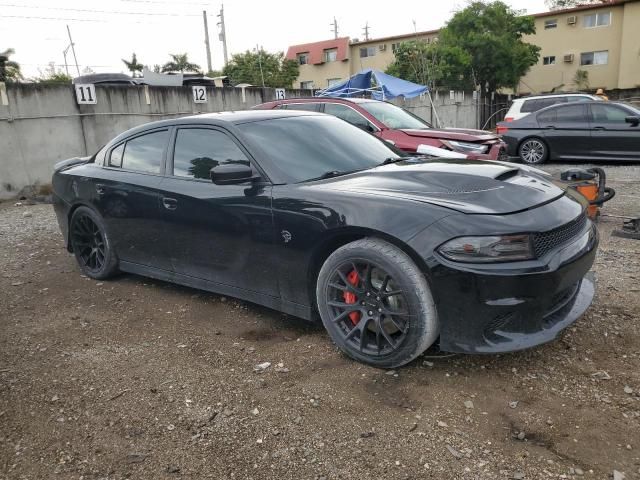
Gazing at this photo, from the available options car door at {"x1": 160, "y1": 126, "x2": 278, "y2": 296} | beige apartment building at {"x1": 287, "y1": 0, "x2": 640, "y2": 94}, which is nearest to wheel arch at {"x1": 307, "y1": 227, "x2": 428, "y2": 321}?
car door at {"x1": 160, "y1": 126, "x2": 278, "y2": 296}

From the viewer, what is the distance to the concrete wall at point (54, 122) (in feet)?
33.1

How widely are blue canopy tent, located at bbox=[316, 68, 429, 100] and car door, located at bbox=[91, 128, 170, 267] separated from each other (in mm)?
10988

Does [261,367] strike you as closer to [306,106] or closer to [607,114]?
[306,106]

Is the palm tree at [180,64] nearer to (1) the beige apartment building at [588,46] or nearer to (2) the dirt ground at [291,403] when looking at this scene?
(1) the beige apartment building at [588,46]

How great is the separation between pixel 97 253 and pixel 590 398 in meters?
4.19

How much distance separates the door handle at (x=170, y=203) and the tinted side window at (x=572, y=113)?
32.9ft

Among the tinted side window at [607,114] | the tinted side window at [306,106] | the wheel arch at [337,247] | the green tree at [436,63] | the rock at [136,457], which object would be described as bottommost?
the rock at [136,457]

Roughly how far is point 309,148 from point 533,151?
9.46m

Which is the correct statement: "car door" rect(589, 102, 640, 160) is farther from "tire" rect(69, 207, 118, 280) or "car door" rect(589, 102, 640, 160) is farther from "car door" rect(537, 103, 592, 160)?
"tire" rect(69, 207, 118, 280)

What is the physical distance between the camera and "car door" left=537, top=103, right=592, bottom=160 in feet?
36.2

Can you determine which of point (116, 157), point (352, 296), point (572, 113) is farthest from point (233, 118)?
point (572, 113)

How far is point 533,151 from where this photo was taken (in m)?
11.7

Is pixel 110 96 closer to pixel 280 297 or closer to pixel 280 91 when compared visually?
pixel 280 91

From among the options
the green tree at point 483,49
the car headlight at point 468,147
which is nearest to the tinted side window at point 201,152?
the car headlight at point 468,147
